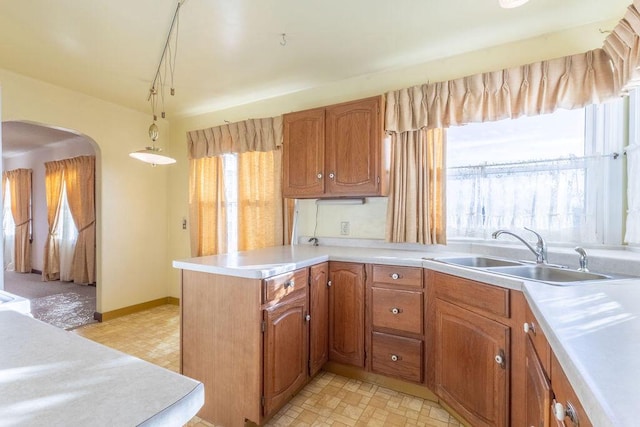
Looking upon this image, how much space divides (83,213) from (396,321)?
5.32m

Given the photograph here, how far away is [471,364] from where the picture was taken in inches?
59.7

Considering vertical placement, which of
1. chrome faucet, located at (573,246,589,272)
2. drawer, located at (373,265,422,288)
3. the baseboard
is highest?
chrome faucet, located at (573,246,589,272)

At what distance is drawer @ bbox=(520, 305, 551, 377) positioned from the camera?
35.1 inches

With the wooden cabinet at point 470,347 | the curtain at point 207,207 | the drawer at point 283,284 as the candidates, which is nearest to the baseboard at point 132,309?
the curtain at point 207,207

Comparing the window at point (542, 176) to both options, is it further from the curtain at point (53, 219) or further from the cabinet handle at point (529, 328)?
the curtain at point (53, 219)

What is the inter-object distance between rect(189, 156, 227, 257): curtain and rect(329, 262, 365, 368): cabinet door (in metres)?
1.67

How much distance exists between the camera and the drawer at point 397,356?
6.08ft

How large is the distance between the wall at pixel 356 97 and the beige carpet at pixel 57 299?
3.35 ft

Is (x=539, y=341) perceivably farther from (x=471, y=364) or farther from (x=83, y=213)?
(x=83, y=213)

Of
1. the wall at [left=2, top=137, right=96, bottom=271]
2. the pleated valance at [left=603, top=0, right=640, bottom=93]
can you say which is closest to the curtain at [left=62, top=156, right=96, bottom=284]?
the wall at [left=2, top=137, right=96, bottom=271]

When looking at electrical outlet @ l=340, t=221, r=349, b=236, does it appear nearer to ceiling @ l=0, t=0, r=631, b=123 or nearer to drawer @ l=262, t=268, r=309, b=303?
drawer @ l=262, t=268, r=309, b=303

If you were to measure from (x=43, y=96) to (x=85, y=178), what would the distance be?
2321 mm

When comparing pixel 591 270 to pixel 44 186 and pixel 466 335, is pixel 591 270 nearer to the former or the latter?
pixel 466 335

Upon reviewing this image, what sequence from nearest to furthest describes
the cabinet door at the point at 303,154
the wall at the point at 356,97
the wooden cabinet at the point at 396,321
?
the wooden cabinet at the point at 396,321
the wall at the point at 356,97
the cabinet door at the point at 303,154
